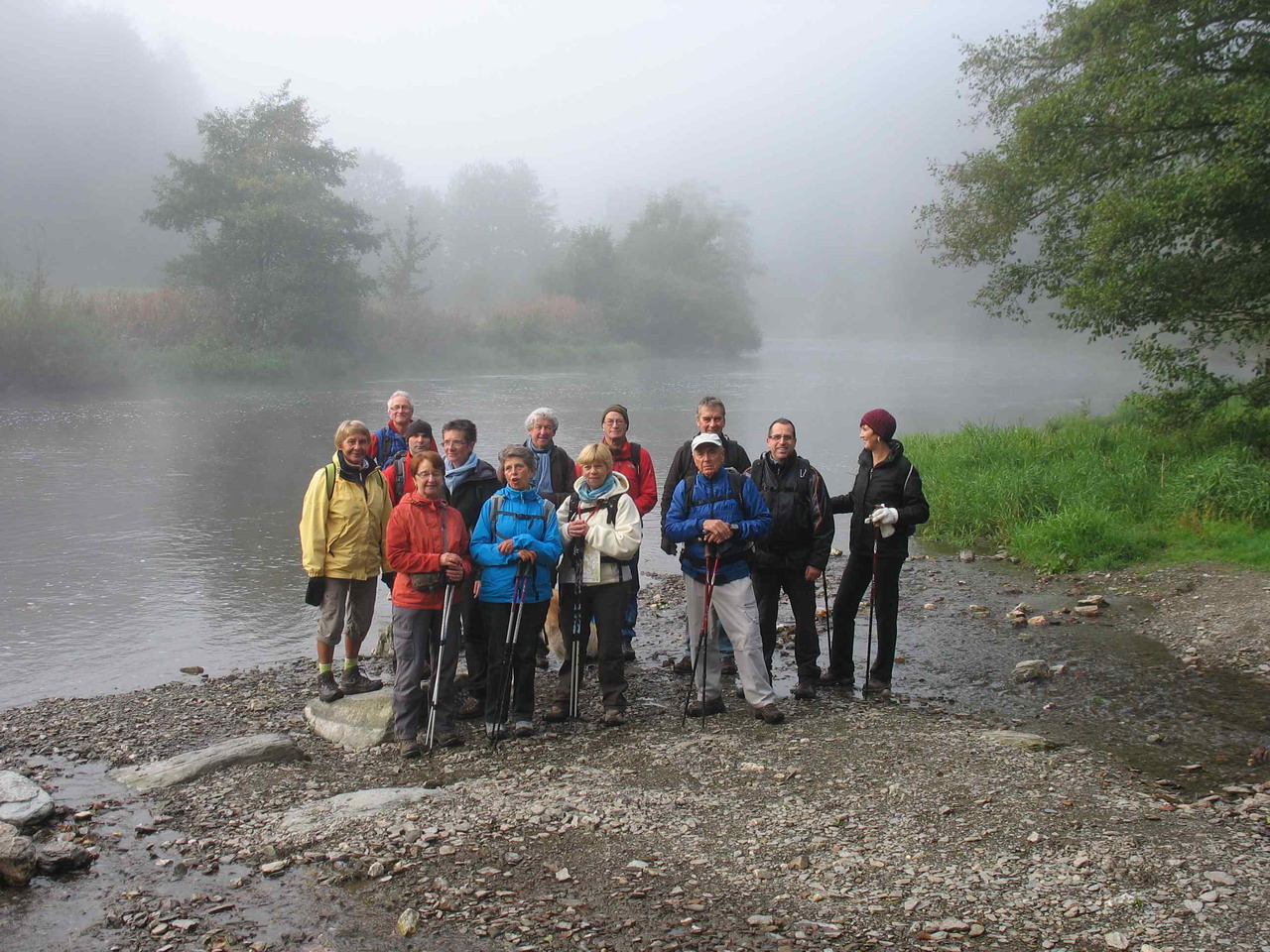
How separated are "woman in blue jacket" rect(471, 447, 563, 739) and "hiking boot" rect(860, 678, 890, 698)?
8.06ft

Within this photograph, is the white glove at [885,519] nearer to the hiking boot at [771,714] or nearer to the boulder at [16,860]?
the hiking boot at [771,714]

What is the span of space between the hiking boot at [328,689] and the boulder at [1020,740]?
13.8ft

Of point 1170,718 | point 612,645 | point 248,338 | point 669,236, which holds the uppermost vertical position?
point 669,236

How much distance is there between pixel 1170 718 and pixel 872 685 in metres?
1.94

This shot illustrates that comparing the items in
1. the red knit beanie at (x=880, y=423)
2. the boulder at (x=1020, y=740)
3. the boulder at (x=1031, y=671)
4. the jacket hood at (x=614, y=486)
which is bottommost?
the boulder at (x=1031, y=671)

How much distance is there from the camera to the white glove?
7184 millimetres

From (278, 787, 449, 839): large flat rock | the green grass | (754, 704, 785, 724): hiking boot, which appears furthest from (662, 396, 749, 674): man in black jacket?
the green grass

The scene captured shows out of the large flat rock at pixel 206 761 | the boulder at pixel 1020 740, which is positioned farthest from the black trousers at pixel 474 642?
the boulder at pixel 1020 740

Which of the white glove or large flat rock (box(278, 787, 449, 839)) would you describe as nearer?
large flat rock (box(278, 787, 449, 839))

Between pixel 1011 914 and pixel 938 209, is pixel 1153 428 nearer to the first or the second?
pixel 938 209

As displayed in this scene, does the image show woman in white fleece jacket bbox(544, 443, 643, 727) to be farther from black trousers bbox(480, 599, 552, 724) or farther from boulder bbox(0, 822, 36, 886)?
boulder bbox(0, 822, 36, 886)

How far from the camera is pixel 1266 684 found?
7.59 metres

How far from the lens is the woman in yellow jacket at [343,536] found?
702 cm

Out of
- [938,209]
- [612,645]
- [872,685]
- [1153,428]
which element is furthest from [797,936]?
[938,209]
